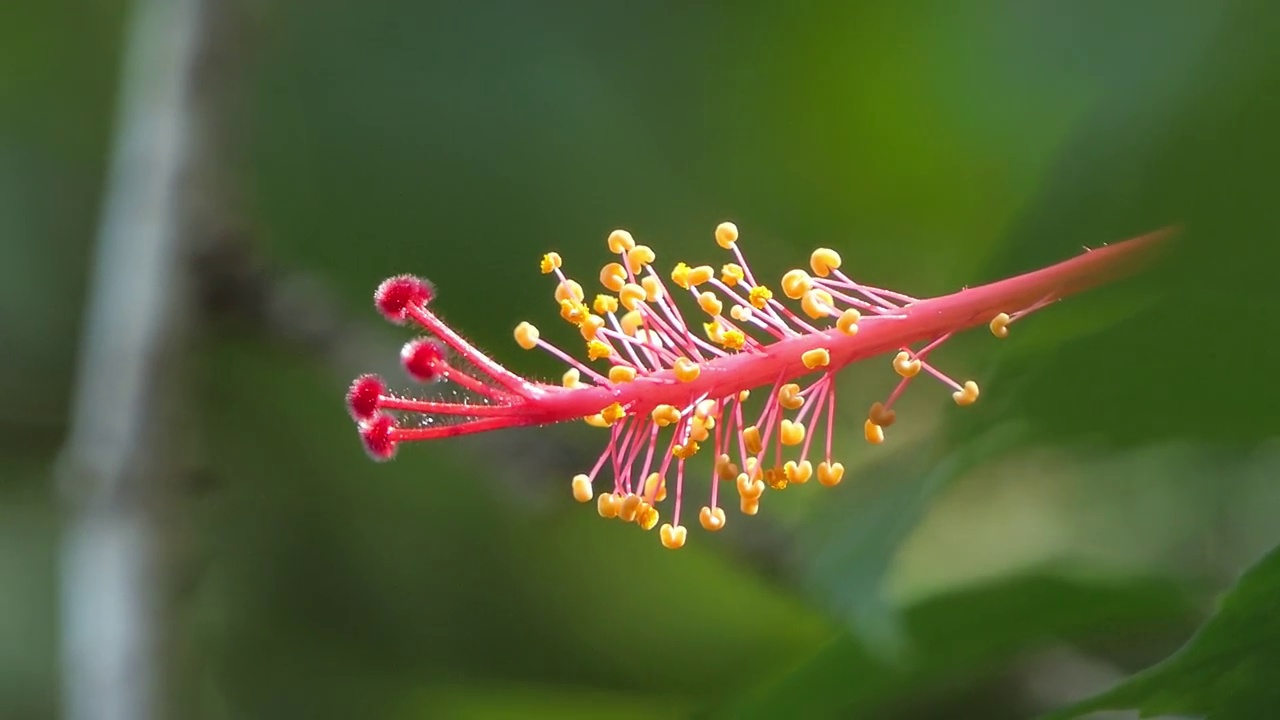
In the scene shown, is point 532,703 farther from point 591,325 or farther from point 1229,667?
point 1229,667

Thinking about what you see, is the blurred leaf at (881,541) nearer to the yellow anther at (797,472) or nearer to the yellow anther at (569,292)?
the yellow anther at (797,472)

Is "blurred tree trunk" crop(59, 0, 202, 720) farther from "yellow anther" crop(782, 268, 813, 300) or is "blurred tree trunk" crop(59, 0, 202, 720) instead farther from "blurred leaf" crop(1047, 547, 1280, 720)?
"blurred leaf" crop(1047, 547, 1280, 720)

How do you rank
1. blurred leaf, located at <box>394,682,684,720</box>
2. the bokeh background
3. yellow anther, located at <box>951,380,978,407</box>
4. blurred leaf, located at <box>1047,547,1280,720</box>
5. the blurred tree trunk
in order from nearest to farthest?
blurred leaf, located at <box>1047,547,1280,720</box>
yellow anther, located at <box>951,380,978,407</box>
the bokeh background
the blurred tree trunk
blurred leaf, located at <box>394,682,684,720</box>

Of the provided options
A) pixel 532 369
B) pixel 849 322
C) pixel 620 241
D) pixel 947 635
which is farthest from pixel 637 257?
pixel 532 369

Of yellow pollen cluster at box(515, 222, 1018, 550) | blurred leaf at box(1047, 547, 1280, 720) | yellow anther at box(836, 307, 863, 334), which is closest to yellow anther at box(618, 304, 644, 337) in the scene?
yellow pollen cluster at box(515, 222, 1018, 550)

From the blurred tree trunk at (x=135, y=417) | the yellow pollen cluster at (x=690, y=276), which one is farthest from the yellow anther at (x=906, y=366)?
the blurred tree trunk at (x=135, y=417)

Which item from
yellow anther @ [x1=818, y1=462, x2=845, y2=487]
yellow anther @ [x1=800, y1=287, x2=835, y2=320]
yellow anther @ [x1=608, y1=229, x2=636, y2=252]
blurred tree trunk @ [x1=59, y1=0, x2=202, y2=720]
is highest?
blurred tree trunk @ [x1=59, y1=0, x2=202, y2=720]

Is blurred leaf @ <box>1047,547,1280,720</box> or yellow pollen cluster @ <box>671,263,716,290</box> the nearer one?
blurred leaf @ <box>1047,547,1280,720</box>
